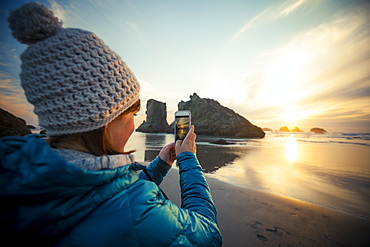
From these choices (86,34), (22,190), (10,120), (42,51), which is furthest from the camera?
(10,120)

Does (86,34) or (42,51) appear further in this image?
(86,34)

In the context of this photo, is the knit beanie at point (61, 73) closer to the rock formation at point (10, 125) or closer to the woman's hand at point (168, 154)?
the woman's hand at point (168, 154)

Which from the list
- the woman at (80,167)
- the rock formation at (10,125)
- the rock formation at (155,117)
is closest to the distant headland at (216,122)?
the rock formation at (155,117)

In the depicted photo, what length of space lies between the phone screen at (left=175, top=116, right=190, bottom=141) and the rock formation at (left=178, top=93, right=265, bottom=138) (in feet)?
108

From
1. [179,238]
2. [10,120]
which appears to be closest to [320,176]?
[179,238]

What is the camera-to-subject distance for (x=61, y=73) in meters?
0.72

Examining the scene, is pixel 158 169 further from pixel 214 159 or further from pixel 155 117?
pixel 155 117

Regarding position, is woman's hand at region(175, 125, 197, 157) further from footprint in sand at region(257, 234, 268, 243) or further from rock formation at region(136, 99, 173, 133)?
rock formation at region(136, 99, 173, 133)

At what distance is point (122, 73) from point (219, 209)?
8.33 ft

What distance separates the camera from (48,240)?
544mm

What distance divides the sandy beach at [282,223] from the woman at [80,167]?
1.54 meters

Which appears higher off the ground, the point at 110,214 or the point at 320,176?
the point at 110,214

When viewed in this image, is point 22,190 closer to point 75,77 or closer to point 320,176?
point 75,77

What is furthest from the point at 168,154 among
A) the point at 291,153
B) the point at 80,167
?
the point at 291,153
